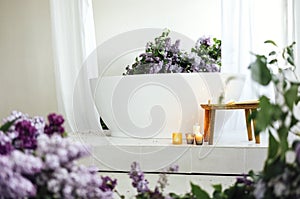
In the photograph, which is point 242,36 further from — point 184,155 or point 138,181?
point 138,181

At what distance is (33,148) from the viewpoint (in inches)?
19.2

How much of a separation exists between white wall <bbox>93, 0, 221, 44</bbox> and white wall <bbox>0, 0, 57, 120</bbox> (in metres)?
0.45

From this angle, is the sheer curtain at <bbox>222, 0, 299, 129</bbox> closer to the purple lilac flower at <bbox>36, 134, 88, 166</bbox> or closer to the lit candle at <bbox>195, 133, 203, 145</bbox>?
the lit candle at <bbox>195, 133, 203, 145</bbox>

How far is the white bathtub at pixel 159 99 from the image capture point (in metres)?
2.44

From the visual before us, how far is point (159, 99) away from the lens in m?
2.52

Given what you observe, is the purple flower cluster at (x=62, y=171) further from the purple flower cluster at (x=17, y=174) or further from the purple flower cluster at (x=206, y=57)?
the purple flower cluster at (x=206, y=57)

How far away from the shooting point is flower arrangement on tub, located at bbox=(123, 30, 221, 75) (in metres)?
2.62

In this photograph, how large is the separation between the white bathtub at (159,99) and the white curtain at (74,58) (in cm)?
33

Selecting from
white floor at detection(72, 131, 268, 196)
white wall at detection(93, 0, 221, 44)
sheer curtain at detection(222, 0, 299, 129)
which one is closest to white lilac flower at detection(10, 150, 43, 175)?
white floor at detection(72, 131, 268, 196)

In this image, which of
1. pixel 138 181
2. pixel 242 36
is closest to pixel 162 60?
pixel 242 36

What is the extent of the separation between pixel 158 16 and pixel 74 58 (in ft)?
2.54

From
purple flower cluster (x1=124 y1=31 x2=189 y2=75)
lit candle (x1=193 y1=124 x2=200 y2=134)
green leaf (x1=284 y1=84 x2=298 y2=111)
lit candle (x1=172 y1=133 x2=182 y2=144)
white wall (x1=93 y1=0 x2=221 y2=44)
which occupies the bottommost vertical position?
lit candle (x1=172 y1=133 x2=182 y2=144)

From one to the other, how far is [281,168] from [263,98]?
0.07 meters

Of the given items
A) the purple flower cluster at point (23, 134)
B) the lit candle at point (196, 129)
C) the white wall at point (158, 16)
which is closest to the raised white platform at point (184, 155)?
the lit candle at point (196, 129)
